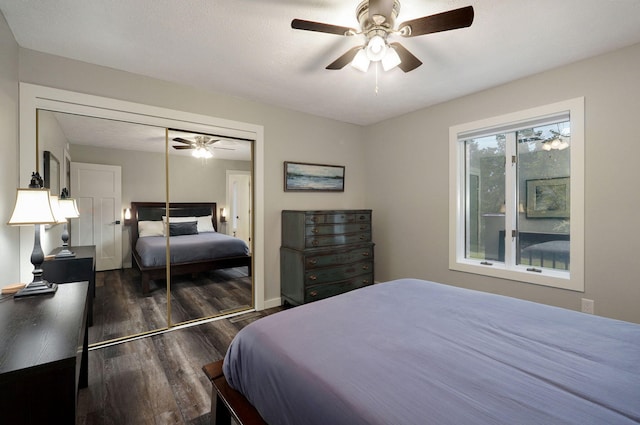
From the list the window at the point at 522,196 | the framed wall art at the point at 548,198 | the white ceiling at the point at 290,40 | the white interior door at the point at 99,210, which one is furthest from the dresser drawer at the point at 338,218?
the white interior door at the point at 99,210

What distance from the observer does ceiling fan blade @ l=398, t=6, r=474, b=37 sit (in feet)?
4.69

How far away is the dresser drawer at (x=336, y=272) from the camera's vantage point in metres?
3.23

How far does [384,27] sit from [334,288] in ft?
8.79

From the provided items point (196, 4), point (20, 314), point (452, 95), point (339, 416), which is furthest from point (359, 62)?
point (20, 314)

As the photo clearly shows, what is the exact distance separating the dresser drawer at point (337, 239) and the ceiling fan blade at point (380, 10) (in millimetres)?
2237

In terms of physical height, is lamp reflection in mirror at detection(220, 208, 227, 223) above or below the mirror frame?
below

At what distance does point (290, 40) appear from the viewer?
2076mm

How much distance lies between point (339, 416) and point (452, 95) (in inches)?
129

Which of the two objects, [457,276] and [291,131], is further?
[291,131]

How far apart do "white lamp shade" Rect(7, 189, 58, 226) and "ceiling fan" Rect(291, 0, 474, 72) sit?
171 cm

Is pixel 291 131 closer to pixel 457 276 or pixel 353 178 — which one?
pixel 353 178

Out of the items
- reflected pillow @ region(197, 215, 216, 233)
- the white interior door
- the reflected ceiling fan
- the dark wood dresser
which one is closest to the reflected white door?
reflected pillow @ region(197, 215, 216, 233)

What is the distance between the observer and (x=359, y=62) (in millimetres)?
1912

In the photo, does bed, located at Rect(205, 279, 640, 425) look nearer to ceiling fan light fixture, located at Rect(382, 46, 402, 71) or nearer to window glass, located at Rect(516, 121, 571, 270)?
window glass, located at Rect(516, 121, 571, 270)
